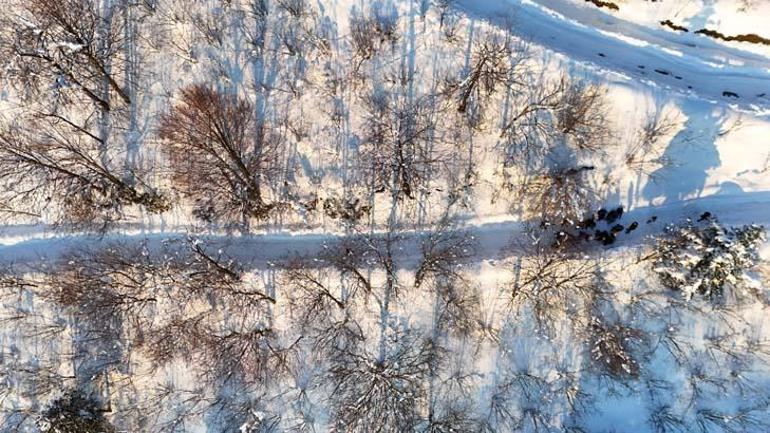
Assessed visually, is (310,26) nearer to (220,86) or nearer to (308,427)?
(220,86)

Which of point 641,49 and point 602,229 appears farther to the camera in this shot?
point 641,49

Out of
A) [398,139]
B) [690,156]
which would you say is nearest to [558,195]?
[690,156]

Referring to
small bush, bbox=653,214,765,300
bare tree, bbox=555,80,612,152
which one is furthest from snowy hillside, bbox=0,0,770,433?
small bush, bbox=653,214,765,300

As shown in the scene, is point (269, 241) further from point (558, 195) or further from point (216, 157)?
point (558, 195)

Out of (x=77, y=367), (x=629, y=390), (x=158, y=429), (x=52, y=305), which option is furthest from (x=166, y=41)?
(x=629, y=390)

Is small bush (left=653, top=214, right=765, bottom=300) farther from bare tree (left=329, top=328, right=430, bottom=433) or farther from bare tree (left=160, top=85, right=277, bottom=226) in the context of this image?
bare tree (left=160, top=85, right=277, bottom=226)

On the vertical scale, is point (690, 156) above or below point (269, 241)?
above
